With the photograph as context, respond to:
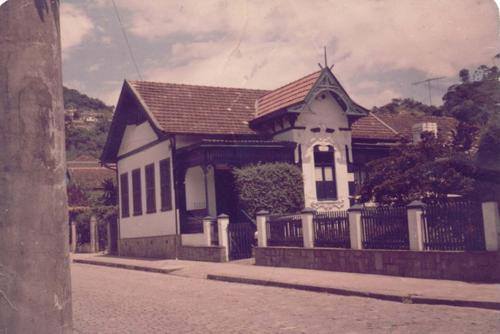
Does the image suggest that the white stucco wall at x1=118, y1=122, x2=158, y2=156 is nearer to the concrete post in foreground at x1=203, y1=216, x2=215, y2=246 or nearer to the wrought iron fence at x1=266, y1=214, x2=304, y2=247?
the concrete post in foreground at x1=203, y1=216, x2=215, y2=246

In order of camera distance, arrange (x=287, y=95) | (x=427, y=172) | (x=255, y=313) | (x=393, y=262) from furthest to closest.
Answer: (x=287, y=95) < (x=427, y=172) < (x=393, y=262) < (x=255, y=313)

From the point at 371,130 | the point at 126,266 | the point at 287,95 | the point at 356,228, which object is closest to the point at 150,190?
the point at 126,266

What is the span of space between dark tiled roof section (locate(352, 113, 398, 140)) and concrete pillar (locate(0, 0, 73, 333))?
21945 millimetres

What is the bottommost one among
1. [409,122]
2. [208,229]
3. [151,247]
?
[151,247]

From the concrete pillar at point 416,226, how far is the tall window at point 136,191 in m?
15.4

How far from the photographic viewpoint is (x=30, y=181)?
1.82 metres

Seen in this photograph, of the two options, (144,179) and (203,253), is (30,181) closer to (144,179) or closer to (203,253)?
(203,253)

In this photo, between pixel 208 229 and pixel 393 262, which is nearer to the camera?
pixel 393 262

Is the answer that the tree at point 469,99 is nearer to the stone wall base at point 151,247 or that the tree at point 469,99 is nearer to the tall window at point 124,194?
the stone wall base at point 151,247

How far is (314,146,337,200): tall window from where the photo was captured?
21.4m

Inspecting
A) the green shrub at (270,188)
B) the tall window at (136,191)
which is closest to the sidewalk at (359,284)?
the green shrub at (270,188)

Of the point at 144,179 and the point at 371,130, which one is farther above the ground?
the point at 371,130

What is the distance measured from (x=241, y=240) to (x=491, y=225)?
9.42 m

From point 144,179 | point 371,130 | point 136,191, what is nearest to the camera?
point 144,179
